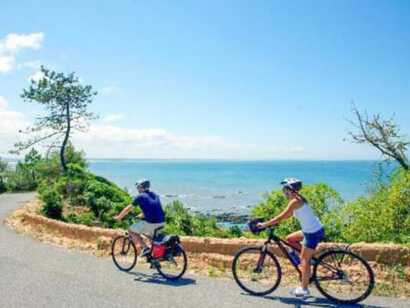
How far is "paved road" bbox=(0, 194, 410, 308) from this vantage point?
6.85 metres

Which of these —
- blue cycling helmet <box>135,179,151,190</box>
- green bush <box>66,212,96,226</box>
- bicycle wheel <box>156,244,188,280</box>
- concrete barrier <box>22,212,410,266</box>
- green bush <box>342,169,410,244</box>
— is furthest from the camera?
green bush <box>66,212,96,226</box>

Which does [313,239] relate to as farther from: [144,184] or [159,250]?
[144,184]

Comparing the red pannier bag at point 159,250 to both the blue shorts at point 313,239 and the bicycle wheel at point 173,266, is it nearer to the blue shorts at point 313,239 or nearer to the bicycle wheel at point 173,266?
the bicycle wheel at point 173,266

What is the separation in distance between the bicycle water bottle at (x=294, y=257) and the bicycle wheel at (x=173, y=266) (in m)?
2.13

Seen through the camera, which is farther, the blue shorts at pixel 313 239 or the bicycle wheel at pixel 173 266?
the bicycle wheel at pixel 173 266

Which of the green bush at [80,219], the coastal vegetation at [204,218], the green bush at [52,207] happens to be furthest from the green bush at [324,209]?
the green bush at [52,207]

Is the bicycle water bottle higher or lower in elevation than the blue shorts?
lower

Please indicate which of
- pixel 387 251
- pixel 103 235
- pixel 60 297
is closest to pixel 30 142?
pixel 103 235

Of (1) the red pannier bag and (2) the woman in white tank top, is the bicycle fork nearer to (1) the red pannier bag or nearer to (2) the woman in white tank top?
(2) the woman in white tank top

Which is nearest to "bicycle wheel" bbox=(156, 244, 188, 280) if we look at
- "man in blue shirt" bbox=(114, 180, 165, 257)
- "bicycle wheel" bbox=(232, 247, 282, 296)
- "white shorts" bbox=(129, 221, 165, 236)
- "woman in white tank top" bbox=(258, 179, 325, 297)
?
"man in blue shirt" bbox=(114, 180, 165, 257)

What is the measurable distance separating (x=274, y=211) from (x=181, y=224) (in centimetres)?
395

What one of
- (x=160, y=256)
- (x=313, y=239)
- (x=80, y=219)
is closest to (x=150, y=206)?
(x=160, y=256)

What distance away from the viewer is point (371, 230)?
1030cm

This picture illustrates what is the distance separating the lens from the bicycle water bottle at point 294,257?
23.7 feet
